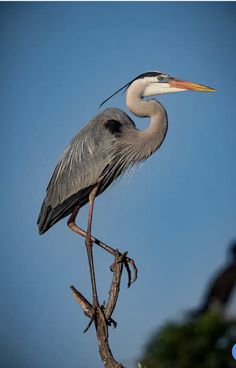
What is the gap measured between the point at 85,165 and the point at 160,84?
0.88m

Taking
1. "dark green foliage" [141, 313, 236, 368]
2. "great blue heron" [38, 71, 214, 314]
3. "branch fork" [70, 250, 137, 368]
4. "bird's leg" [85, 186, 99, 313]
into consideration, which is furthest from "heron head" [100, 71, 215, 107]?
"dark green foliage" [141, 313, 236, 368]

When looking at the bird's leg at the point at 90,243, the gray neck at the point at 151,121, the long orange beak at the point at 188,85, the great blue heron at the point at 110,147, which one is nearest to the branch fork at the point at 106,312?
the bird's leg at the point at 90,243

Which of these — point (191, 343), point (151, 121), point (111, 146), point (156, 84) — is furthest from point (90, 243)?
point (191, 343)

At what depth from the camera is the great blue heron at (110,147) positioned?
4.47 m

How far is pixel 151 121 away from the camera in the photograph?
4.54 m

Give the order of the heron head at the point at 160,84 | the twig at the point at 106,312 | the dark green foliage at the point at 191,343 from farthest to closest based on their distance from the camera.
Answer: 1. the heron head at the point at 160,84
2. the twig at the point at 106,312
3. the dark green foliage at the point at 191,343

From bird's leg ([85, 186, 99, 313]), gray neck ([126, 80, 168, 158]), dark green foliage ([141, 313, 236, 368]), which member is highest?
gray neck ([126, 80, 168, 158])

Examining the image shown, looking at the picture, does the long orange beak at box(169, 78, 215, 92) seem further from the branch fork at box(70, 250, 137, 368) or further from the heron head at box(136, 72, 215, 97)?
the branch fork at box(70, 250, 137, 368)

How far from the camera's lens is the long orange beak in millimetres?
4422

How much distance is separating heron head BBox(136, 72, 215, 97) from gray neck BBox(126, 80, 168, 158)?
8 centimetres

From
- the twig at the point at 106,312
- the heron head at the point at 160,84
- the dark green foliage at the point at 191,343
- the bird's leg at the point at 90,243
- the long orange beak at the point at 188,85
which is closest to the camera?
the dark green foliage at the point at 191,343

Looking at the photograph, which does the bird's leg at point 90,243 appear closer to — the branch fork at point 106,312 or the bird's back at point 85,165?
the bird's back at point 85,165

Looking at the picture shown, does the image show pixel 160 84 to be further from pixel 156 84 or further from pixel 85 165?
pixel 85 165

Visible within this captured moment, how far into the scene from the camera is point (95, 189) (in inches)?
176
